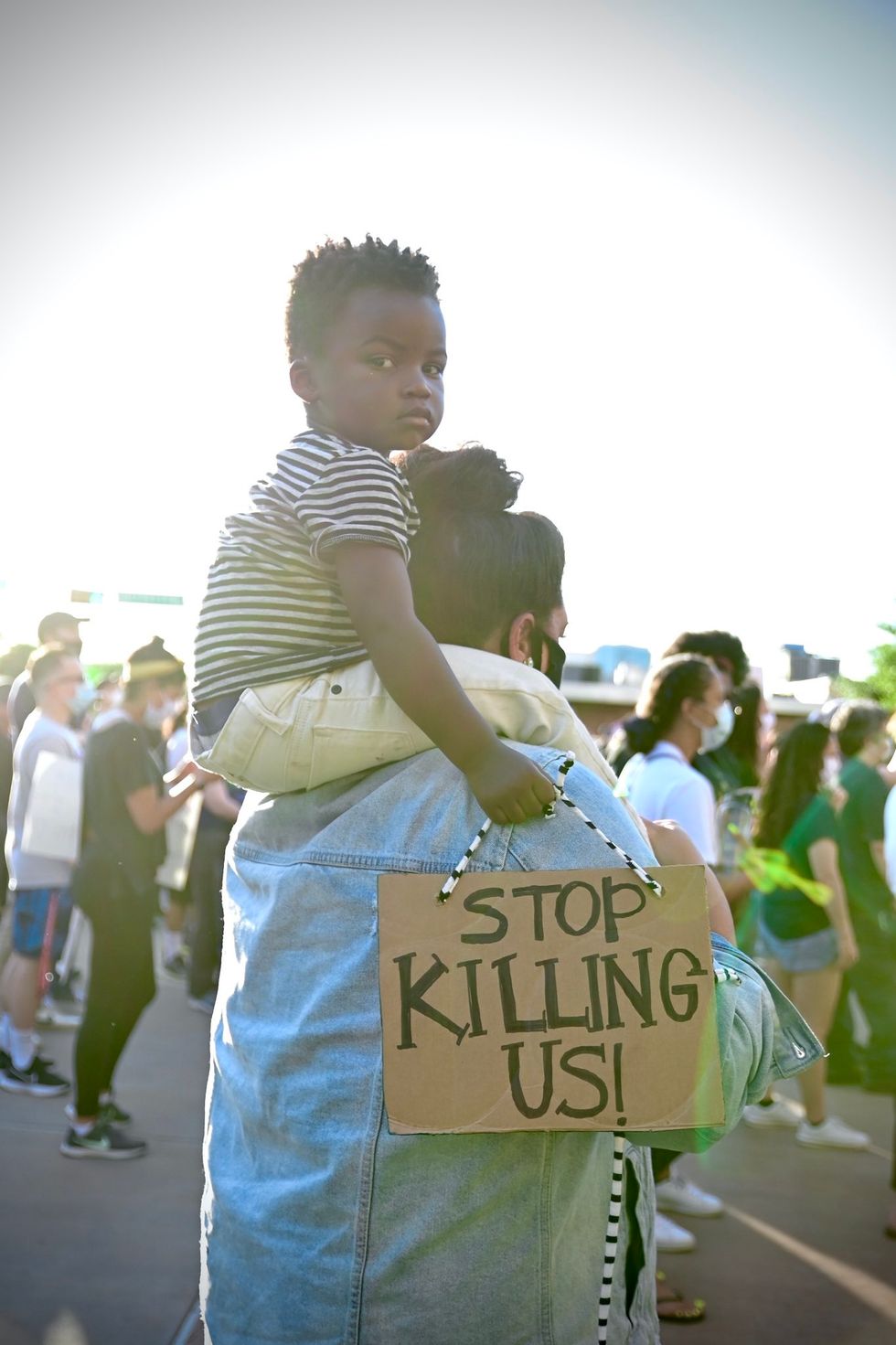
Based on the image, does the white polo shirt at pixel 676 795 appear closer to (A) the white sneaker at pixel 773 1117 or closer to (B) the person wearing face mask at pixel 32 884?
(A) the white sneaker at pixel 773 1117

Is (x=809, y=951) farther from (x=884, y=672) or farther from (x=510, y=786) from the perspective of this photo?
(x=884, y=672)

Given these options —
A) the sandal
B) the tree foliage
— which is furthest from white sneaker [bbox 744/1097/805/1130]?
the tree foliage

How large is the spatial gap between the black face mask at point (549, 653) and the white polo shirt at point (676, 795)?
2.38 metres

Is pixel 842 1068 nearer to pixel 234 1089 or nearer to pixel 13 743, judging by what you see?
pixel 13 743

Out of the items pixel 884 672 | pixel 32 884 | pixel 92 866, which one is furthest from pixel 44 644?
pixel 884 672

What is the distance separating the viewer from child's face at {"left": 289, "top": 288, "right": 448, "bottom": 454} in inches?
71.8

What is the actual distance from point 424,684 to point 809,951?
500 cm

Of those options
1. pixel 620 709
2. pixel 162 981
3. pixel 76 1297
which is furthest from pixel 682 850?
pixel 620 709

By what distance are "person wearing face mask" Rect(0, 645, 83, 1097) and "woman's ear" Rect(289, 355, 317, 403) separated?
4.60 m

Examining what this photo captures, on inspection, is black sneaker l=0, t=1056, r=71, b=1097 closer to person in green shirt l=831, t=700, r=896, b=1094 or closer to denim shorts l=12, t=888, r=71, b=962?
denim shorts l=12, t=888, r=71, b=962

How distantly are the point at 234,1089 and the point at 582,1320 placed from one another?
1.68 ft

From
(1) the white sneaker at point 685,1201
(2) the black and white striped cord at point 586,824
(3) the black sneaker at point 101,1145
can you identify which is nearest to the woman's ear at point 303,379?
(2) the black and white striped cord at point 586,824

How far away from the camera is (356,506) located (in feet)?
5.16

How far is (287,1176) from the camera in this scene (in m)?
1.46
